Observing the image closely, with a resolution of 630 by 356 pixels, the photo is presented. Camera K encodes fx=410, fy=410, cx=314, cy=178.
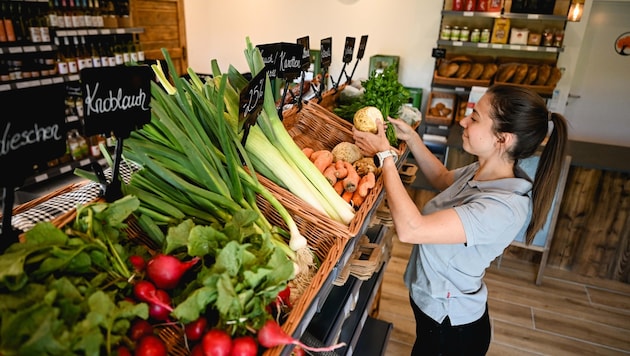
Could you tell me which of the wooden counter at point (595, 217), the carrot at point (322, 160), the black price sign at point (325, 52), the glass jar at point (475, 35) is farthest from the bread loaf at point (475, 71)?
the carrot at point (322, 160)

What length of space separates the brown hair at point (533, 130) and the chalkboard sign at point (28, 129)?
1344 mm

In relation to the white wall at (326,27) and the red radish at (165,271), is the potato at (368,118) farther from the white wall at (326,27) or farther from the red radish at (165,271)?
the white wall at (326,27)

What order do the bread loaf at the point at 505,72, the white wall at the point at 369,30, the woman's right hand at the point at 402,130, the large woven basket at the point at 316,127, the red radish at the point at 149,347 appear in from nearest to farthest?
the red radish at the point at 149,347 → the large woven basket at the point at 316,127 → the woman's right hand at the point at 402,130 → the bread loaf at the point at 505,72 → the white wall at the point at 369,30

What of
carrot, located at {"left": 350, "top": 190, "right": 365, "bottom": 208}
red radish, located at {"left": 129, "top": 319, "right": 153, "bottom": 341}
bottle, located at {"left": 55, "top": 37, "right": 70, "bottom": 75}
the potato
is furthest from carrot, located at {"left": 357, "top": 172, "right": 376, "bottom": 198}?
bottle, located at {"left": 55, "top": 37, "right": 70, "bottom": 75}

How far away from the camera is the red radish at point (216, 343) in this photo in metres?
0.74

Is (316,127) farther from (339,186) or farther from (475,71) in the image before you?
(475,71)

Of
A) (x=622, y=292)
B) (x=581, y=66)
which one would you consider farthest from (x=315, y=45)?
(x=622, y=292)

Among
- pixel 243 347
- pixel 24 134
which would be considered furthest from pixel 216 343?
pixel 24 134

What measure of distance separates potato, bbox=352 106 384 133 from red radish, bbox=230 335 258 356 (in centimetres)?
120

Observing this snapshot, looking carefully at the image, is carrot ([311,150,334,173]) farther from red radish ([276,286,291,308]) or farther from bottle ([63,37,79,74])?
bottle ([63,37,79,74])

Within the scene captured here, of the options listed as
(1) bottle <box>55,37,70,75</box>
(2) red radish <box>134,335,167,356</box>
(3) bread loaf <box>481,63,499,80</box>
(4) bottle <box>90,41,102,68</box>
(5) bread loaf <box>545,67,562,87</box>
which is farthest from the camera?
(3) bread loaf <box>481,63,499,80</box>

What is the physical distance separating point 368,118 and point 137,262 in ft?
3.86

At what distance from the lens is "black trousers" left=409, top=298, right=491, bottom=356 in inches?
67.4

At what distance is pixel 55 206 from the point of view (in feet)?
3.76
